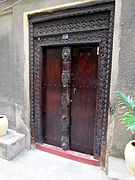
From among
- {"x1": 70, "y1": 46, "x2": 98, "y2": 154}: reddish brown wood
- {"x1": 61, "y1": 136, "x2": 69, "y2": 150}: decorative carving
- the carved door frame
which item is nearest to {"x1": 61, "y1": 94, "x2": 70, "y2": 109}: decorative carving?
{"x1": 70, "y1": 46, "x2": 98, "y2": 154}: reddish brown wood

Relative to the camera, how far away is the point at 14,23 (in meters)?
2.28

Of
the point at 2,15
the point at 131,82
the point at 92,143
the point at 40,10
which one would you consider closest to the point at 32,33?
the point at 40,10

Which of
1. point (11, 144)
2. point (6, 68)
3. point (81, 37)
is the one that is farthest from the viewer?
point (6, 68)

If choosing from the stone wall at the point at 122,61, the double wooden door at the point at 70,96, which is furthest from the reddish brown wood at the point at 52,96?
the stone wall at the point at 122,61

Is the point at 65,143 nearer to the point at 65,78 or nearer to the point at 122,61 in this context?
the point at 65,78

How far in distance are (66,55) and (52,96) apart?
2.69 feet

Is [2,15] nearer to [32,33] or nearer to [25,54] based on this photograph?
[32,33]

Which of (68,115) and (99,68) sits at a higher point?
(99,68)

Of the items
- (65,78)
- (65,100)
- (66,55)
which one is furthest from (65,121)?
(66,55)

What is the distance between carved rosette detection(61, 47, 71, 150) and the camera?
210 cm

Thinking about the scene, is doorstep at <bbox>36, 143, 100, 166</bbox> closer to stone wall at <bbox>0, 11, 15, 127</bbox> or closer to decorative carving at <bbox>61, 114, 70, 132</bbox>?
decorative carving at <bbox>61, 114, 70, 132</bbox>

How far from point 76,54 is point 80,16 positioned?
571 millimetres

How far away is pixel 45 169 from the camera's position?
1932 mm

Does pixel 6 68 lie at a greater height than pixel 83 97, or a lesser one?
greater
